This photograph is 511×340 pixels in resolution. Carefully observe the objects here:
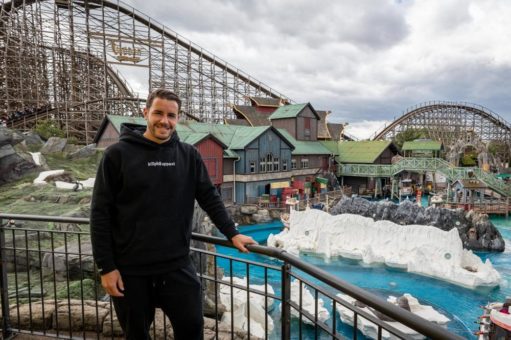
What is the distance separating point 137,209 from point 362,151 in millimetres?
30312

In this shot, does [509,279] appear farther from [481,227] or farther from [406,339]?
[406,339]

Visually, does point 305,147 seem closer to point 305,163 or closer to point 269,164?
point 305,163

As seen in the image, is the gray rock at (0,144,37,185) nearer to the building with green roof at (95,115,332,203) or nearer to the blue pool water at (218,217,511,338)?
the building with green roof at (95,115,332,203)

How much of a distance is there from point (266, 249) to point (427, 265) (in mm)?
13721

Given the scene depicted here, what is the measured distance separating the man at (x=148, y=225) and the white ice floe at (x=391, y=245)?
13755 mm

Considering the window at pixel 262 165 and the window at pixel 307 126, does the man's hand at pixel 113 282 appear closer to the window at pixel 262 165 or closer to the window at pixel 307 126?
the window at pixel 262 165

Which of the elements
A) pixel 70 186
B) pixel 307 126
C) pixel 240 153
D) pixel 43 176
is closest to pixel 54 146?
pixel 43 176

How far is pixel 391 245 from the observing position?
15266 millimetres

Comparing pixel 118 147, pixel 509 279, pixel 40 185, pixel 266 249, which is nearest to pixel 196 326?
pixel 266 249

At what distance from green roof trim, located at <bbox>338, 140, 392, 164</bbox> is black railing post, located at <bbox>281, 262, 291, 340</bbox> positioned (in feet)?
93.1

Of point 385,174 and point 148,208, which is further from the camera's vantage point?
point 385,174

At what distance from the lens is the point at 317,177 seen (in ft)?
90.1

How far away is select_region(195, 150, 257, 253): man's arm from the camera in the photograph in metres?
2.17

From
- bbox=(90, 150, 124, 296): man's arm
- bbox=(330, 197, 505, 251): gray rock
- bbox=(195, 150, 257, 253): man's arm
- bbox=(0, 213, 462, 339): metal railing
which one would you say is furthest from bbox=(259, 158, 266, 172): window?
bbox=(90, 150, 124, 296): man's arm
